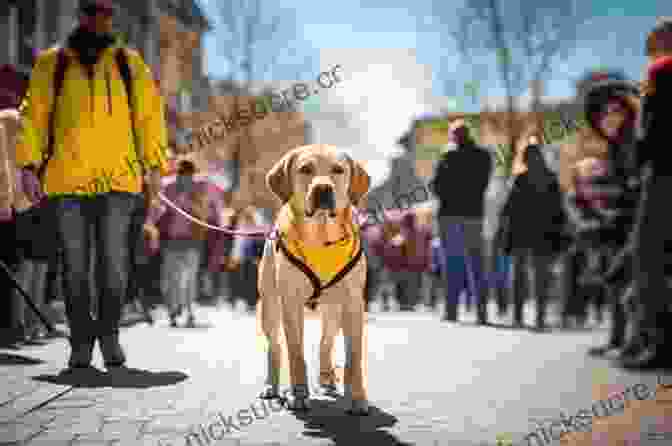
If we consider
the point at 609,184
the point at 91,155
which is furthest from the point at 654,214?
the point at 91,155

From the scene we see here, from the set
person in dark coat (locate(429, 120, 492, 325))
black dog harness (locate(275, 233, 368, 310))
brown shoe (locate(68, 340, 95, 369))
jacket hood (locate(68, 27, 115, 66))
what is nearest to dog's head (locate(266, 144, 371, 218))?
black dog harness (locate(275, 233, 368, 310))

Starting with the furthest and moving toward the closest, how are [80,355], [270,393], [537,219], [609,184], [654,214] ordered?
[537,219] < [609,184] < [654,214] < [80,355] < [270,393]

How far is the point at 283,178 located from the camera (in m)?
4.36

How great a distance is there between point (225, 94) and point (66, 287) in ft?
91.6

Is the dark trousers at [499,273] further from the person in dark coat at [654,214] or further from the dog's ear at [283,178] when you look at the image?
the dog's ear at [283,178]

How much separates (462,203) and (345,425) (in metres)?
6.91

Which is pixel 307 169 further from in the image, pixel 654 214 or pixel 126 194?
pixel 654 214

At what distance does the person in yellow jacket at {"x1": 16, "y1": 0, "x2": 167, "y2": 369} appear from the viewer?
18.0 ft

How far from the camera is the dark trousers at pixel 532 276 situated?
946 cm

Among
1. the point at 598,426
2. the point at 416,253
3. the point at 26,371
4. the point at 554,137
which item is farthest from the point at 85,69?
the point at 416,253

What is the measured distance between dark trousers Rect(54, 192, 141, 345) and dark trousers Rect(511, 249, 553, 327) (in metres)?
5.39

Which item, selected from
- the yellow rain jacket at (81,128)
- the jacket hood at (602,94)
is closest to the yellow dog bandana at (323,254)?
the yellow rain jacket at (81,128)

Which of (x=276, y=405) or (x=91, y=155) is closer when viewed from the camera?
(x=276, y=405)

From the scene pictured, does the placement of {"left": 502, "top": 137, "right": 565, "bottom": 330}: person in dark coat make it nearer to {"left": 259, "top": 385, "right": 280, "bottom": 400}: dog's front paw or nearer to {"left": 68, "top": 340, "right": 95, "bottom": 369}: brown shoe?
{"left": 259, "top": 385, "right": 280, "bottom": 400}: dog's front paw
